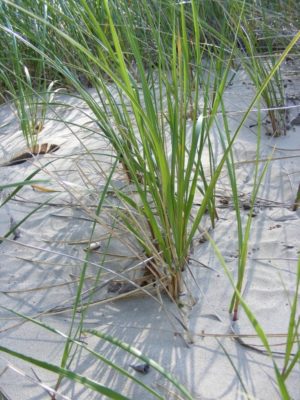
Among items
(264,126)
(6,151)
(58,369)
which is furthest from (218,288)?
(6,151)

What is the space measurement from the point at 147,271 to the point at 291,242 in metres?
0.39

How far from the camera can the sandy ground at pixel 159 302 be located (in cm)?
122

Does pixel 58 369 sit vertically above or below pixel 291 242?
above

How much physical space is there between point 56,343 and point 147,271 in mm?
297

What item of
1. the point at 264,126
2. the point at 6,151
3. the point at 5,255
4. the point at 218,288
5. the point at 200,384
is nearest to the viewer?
the point at 200,384

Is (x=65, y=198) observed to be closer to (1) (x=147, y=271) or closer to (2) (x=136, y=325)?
(1) (x=147, y=271)

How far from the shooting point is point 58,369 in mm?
890

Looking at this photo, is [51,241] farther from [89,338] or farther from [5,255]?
[89,338]

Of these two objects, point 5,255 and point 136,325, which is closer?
point 136,325

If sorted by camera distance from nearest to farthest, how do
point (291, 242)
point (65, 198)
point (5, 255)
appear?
point (291, 242) → point (5, 255) → point (65, 198)

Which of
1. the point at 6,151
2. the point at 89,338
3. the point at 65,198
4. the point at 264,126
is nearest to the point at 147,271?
the point at 89,338

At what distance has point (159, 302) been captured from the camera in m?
1.34

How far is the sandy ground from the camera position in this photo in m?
1.22

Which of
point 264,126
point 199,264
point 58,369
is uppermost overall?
point 58,369
